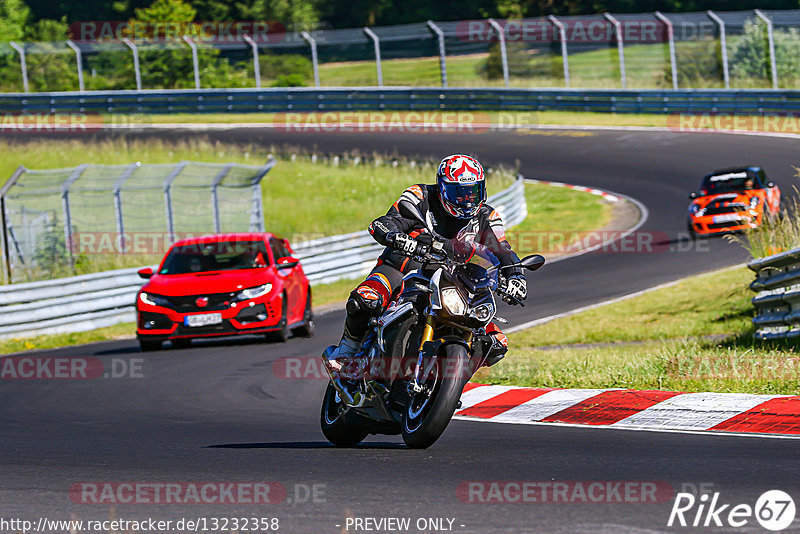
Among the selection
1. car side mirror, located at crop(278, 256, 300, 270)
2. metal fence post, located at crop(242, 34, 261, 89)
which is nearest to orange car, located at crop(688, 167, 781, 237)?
car side mirror, located at crop(278, 256, 300, 270)

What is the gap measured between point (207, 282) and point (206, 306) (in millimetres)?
448

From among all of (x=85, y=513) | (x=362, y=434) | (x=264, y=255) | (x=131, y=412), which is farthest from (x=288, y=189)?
(x=85, y=513)

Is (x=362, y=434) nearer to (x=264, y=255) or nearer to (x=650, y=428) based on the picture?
(x=650, y=428)

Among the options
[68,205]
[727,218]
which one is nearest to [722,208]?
[727,218]

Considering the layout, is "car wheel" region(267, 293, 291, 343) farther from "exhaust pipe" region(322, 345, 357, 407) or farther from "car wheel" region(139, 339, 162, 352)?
"exhaust pipe" region(322, 345, 357, 407)

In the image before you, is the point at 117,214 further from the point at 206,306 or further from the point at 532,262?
the point at 532,262

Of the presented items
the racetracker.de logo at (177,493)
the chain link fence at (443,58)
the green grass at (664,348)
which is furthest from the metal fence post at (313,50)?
the racetracker.de logo at (177,493)

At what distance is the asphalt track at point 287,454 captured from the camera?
556 cm

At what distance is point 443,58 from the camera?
47.0m

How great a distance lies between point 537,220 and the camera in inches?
1206

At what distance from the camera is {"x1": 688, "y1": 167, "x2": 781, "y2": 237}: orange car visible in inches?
950

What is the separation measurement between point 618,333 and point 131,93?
37.9m

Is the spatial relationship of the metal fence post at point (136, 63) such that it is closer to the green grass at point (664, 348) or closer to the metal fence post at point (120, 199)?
the metal fence post at point (120, 199)

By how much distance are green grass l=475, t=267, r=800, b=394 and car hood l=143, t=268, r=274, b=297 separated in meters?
3.60
